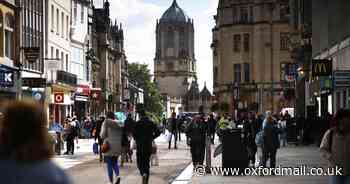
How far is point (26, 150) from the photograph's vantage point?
4836 millimetres

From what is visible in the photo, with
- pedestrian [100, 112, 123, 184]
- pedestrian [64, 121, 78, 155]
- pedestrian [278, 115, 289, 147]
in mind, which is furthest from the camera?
pedestrian [278, 115, 289, 147]

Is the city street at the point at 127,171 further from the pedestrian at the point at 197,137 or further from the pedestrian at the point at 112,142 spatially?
the pedestrian at the point at 112,142

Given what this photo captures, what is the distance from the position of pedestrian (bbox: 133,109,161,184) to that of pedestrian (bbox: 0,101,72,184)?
12.4m

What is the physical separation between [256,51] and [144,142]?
71635 mm

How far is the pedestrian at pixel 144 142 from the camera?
56.6ft

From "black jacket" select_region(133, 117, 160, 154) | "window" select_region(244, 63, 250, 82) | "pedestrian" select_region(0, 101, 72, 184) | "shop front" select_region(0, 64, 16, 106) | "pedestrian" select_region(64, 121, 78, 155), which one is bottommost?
"pedestrian" select_region(64, 121, 78, 155)

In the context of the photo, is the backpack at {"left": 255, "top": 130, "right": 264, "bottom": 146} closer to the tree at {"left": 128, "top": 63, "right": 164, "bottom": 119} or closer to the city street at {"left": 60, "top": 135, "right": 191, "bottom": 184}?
the city street at {"left": 60, "top": 135, "right": 191, "bottom": 184}

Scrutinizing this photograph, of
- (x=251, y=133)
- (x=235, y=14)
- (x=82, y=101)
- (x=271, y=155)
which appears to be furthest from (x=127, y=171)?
(x=235, y=14)

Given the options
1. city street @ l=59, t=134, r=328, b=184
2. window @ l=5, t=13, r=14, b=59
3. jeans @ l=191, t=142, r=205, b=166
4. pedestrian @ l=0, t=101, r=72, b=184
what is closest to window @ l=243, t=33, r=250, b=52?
window @ l=5, t=13, r=14, b=59

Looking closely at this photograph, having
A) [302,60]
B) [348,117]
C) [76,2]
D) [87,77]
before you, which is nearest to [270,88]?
[87,77]

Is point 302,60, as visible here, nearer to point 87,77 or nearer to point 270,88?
point 87,77

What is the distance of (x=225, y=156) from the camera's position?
21.0 metres

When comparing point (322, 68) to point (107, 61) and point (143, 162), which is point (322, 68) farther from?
point (107, 61)

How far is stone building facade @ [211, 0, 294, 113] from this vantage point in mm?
87375
